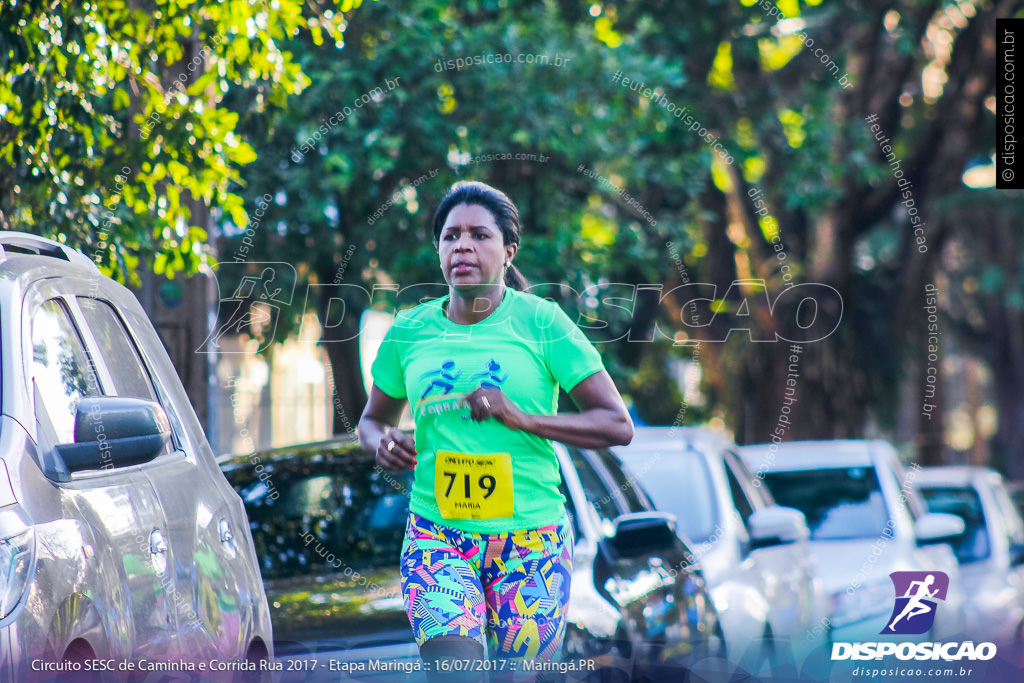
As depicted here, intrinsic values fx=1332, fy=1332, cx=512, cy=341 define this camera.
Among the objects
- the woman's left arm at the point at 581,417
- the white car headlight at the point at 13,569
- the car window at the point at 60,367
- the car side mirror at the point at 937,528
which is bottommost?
the car side mirror at the point at 937,528

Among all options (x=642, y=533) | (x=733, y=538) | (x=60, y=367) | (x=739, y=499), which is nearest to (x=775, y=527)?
(x=733, y=538)

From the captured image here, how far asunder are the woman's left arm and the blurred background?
1.97 meters

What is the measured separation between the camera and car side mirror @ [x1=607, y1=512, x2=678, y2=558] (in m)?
4.76

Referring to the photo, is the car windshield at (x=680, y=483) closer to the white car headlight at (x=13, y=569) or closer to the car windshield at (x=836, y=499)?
the car windshield at (x=836, y=499)

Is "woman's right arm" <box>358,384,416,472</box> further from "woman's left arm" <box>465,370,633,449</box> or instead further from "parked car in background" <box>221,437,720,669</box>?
"parked car in background" <box>221,437,720,669</box>

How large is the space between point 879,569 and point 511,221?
541cm

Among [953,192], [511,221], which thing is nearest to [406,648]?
[511,221]

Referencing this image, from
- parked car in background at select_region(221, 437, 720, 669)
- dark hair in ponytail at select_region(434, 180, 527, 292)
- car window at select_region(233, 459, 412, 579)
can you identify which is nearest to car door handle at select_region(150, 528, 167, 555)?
dark hair in ponytail at select_region(434, 180, 527, 292)

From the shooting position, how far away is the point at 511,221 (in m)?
3.78

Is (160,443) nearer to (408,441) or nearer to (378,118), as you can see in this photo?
(408,441)

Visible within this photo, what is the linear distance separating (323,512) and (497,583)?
1.88 m

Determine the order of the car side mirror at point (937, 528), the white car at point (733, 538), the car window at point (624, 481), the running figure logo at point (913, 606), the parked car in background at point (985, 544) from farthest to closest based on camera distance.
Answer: the parked car in background at point (985, 544) → the car side mirror at point (937, 528) → the white car at point (733, 538) → the car window at point (624, 481) → the running figure logo at point (913, 606)

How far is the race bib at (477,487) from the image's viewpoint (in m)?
3.47

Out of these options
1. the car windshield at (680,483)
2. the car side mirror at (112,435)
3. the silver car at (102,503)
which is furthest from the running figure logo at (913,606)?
the car side mirror at (112,435)
